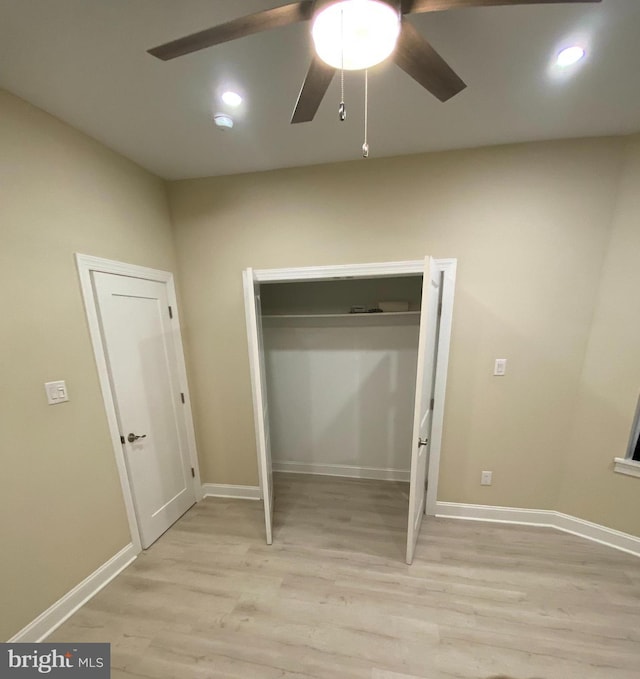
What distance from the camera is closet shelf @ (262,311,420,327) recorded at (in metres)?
2.55

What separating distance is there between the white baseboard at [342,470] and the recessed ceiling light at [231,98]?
3053 mm

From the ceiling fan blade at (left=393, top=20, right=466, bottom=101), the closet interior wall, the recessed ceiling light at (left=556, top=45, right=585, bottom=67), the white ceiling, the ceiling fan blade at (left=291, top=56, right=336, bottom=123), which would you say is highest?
the white ceiling

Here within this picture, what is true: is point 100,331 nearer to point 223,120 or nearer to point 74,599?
point 223,120

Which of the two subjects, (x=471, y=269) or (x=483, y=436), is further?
(x=483, y=436)

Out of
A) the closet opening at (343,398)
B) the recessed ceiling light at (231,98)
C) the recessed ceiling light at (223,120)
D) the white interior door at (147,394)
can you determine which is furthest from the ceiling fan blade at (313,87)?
the white interior door at (147,394)

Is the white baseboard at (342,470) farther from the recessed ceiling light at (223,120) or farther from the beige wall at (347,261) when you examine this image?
the recessed ceiling light at (223,120)

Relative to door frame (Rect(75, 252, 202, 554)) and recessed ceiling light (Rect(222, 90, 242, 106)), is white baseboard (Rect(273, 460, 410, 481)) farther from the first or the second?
recessed ceiling light (Rect(222, 90, 242, 106))

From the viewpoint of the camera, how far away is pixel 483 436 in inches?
85.0

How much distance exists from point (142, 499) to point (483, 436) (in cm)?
264

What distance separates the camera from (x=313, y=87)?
99 cm

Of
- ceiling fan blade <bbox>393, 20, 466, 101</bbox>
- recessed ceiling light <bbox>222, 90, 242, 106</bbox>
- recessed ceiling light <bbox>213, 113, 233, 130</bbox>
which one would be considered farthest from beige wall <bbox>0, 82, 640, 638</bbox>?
ceiling fan blade <bbox>393, 20, 466, 101</bbox>

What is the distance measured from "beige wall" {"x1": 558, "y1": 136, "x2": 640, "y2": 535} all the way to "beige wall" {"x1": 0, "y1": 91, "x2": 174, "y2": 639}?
3.29 metres

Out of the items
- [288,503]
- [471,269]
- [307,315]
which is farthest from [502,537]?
[307,315]

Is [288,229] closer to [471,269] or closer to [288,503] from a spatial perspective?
[471,269]
